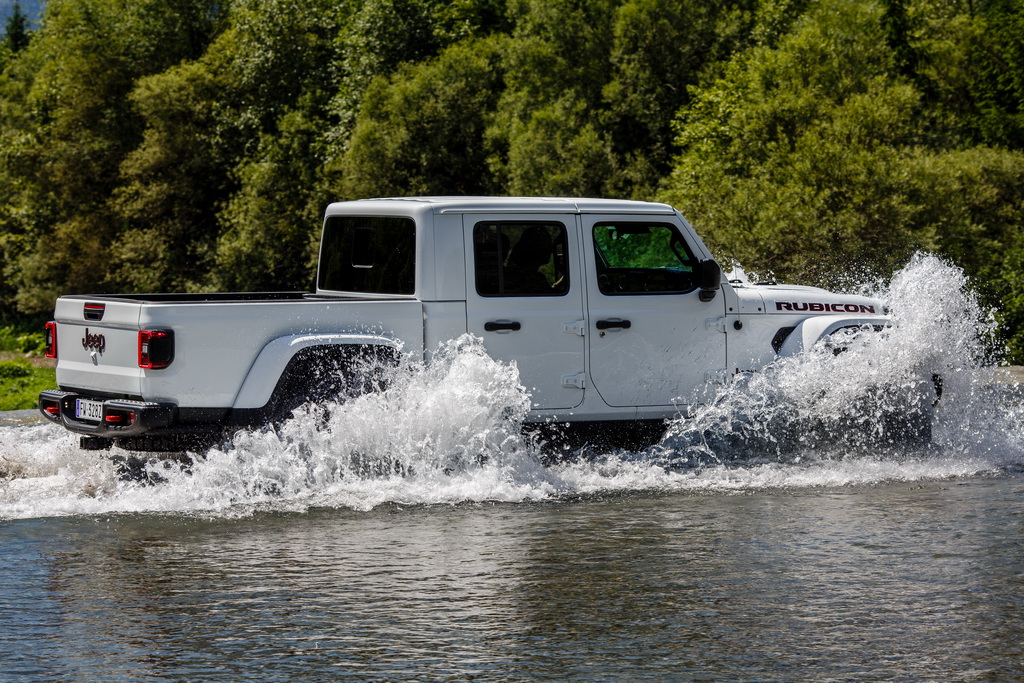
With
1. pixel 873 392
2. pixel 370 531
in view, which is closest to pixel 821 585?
pixel 370 531

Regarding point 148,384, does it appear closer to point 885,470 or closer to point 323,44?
point 885,470

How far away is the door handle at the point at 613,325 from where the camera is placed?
9.98 m

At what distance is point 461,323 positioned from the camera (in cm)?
965

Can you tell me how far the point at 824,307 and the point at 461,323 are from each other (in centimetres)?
292

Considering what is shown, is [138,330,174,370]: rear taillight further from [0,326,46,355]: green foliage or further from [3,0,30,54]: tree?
[3,0,30,54]: tree

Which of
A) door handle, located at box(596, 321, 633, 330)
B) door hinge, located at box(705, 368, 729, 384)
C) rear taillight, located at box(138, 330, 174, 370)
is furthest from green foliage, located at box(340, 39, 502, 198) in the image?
rear taillight, located at box(138, 330, 174, 370)

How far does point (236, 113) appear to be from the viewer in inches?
1828

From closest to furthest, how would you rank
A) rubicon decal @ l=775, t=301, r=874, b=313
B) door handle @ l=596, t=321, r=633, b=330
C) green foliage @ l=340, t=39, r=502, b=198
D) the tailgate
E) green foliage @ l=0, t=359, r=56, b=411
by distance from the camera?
the tailgate < door handle @ l=596, t=321, r=633, b=330 < rubicon decal @ l=775, t=301, r=874, b=313 < green foliage @ l=0, t=359, r=56, b=411 < green foliage @ l=340, t=39, r=502, b=198

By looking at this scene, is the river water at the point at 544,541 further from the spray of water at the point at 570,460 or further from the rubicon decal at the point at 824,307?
the rubicon decal at the point at 824,307

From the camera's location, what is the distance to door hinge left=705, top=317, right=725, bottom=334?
10.4m

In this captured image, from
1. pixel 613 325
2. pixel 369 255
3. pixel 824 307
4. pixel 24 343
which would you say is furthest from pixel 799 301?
pixel 24 343

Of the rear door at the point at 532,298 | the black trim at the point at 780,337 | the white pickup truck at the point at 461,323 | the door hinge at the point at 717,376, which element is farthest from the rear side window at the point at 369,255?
the black trim at the point at 780,337

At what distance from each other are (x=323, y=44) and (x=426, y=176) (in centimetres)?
1037

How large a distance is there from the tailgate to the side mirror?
3.92 m
